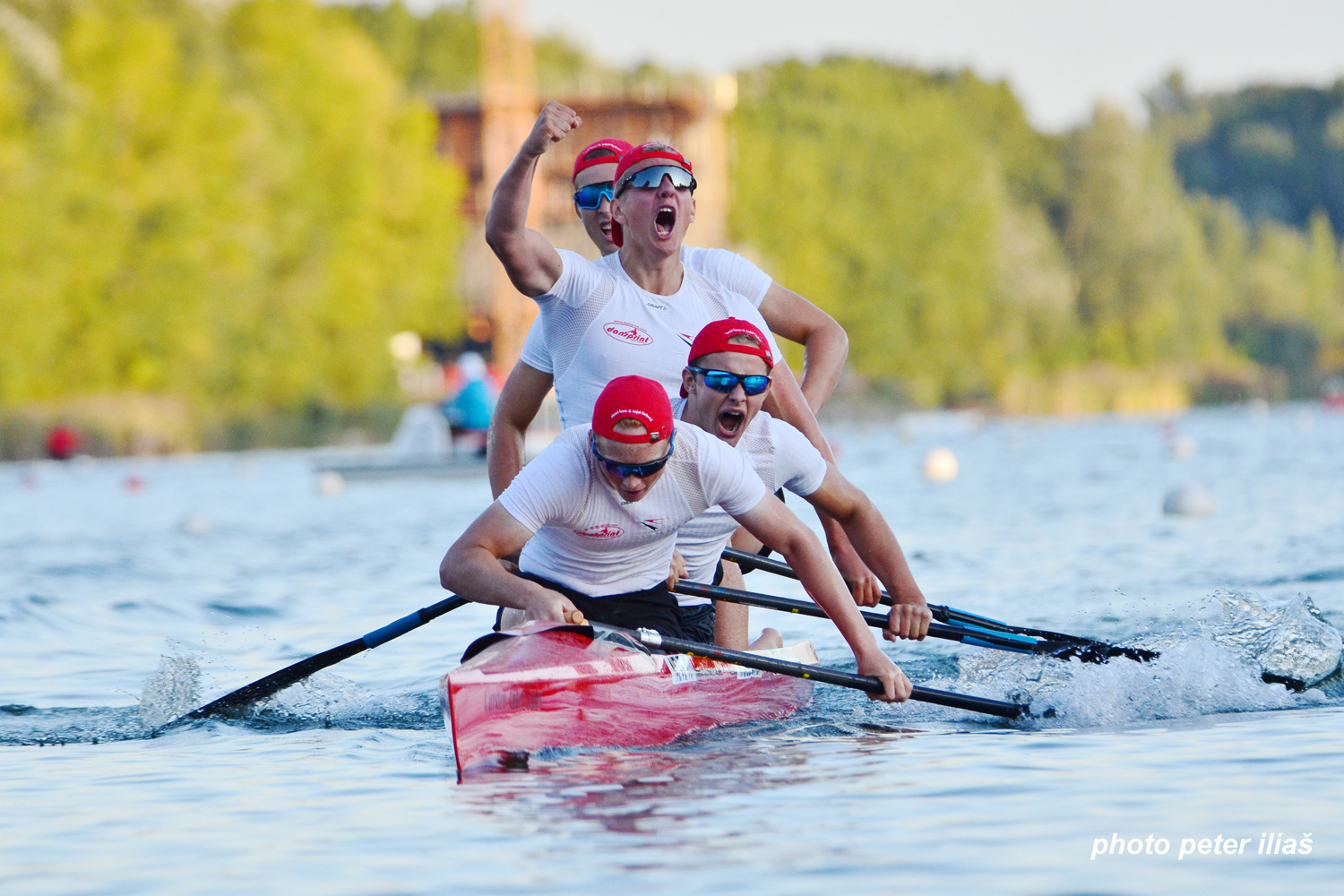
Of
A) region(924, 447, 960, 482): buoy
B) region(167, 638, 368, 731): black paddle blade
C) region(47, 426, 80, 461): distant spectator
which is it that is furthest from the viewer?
region(47, 426, 80, 461): distant spectator

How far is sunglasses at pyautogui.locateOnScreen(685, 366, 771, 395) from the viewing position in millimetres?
6105

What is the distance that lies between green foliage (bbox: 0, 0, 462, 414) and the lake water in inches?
956

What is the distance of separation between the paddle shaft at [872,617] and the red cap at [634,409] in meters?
1.14

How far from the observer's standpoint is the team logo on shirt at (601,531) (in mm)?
5945

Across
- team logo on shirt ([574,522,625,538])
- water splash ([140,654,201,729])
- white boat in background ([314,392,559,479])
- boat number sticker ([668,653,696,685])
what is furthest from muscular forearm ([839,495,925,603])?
white boat in background ([314,392,559,479])

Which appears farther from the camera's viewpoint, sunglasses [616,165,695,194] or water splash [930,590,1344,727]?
water splash [930,590,1344,727]

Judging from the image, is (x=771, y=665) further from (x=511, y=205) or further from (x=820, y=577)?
(x=511, y=205)

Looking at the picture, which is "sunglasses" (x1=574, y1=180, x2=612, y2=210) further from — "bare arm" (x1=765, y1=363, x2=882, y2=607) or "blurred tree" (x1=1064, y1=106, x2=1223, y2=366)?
"blurred tree" (x1=1064, y1=106, x2=1223, y2=366)

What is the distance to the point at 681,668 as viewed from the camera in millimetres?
6344

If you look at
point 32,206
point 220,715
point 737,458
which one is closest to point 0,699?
point 220,715

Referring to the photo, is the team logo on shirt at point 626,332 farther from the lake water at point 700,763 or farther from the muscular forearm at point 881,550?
the lake water at point 700,763

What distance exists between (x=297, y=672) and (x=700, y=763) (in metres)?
2.05

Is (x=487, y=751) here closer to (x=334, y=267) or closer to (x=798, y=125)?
(x=334, y=267)

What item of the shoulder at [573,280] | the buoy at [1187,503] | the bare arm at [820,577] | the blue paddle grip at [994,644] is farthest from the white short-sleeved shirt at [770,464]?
the buoy at [1187,503]
